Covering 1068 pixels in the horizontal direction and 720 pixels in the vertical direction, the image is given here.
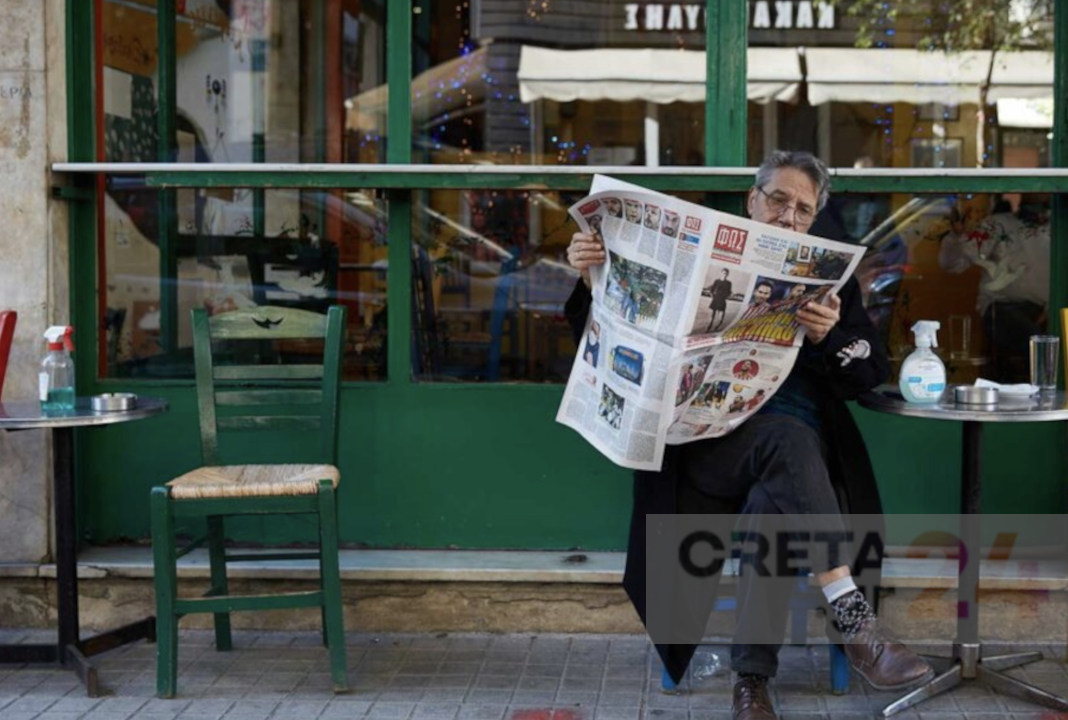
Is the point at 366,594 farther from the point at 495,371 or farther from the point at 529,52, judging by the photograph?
the point at 529,52

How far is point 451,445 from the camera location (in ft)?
16.3

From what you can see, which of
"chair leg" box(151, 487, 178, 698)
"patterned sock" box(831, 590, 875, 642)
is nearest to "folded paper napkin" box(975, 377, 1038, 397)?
"patterned sock" box(831, 590, 875, 642)

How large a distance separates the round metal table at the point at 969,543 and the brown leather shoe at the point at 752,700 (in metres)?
0.35

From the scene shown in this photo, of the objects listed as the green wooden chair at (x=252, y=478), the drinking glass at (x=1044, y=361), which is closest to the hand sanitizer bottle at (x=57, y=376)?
the green wooden chair at (x=252, y=478)

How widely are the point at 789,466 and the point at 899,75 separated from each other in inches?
78.2

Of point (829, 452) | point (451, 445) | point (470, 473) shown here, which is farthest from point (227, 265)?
point (829, 452)

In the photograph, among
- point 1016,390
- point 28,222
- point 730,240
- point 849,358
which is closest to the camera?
point 730,240

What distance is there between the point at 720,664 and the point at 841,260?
1453mm

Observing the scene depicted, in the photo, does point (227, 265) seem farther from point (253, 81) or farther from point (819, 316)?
point (819, 316)

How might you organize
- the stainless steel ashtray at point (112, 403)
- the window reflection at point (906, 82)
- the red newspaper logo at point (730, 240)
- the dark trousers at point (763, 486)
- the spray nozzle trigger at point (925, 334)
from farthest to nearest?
the window reflection at point (906, 82) → the stainless steel ashtray at point (112, 403) → the spray nozzle trigger at point (925, 334) → the dark trousers at point (763, 486) → the red newspaper logo at point (730, 240)

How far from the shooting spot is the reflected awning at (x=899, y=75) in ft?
16.8

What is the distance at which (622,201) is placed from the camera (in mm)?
3648

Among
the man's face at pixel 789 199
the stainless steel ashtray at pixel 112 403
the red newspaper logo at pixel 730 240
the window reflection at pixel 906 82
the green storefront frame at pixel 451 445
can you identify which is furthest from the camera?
the window reflection at pixel 906 82

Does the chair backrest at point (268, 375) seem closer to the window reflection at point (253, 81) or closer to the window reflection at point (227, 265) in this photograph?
the window reflection at point (227, 265)
